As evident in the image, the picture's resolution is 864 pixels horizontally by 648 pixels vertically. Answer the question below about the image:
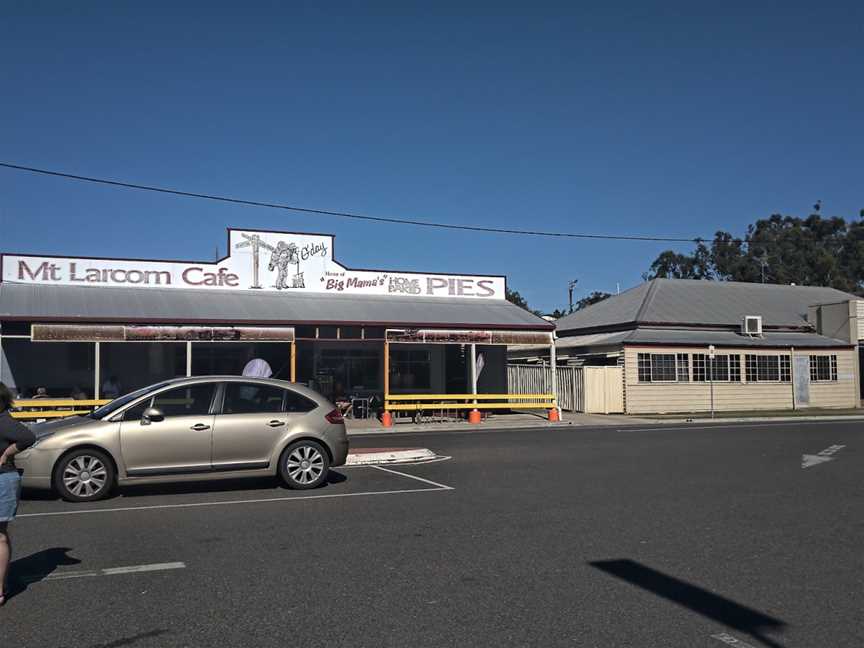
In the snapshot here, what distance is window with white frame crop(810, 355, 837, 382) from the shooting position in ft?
123

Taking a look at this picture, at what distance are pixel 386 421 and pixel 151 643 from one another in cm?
2015

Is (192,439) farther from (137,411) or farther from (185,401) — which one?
(137,411)

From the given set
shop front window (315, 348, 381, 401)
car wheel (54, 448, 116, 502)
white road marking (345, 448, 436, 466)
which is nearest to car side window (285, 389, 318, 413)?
car wheel (54, 448, 116, 502)

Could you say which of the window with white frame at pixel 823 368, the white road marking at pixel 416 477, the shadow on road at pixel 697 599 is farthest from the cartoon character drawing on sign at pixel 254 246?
the window with white frame at pixel 823 368

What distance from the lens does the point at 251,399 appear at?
11.8 meters

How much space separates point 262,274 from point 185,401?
18079 mm

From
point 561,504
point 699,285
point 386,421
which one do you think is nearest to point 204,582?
point 561,504

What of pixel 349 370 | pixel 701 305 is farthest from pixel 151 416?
pixel 701 305

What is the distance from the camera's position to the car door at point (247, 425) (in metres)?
11.4

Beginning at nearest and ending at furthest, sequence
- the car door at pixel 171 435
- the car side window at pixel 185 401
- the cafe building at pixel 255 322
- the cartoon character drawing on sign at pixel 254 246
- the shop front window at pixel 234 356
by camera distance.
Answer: the car door at pixel 171 435 < the car side window at pixel 185 401 < the cafe building at pixel 255 322 < the shop front window at pixel 234 356 < the cartoon character drawing on sign at pixel 254 246

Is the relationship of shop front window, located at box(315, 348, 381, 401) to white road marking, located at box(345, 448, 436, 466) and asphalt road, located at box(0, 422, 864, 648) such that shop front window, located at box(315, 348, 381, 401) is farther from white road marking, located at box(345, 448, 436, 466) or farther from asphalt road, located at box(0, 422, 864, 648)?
asphalt road, located at box(0, 422, 864, 648)

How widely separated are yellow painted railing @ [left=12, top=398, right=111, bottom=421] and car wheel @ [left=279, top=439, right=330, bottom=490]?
37.0 ft

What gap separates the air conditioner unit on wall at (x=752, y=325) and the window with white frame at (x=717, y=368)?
2037 mm

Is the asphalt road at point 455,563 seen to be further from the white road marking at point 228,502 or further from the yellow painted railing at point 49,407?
the yellow painted railing at point 49,407
